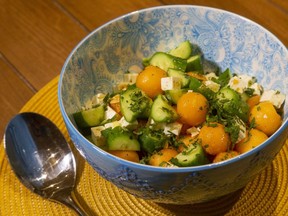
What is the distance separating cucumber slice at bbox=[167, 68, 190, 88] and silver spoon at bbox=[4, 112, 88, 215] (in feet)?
0.84

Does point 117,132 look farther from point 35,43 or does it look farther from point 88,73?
point 35,43

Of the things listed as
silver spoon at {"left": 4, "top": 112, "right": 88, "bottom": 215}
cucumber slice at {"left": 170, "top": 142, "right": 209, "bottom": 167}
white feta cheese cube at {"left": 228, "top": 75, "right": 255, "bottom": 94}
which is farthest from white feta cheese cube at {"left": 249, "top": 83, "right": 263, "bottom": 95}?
silver spoon at {"left": 4, "top": 112, "right": 88, "bottom": 215}

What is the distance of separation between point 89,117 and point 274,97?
34 centimetres

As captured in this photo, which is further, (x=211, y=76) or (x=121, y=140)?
(x=211, y=76)

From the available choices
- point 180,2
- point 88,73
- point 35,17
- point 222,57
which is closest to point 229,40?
point 222,57

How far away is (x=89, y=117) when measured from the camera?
0.86m

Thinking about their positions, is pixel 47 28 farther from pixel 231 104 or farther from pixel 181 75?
pixel 231 104

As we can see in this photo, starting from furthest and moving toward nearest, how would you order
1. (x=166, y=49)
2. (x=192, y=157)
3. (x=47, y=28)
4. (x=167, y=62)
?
(x=47, y=28), (x=166, y=49), (x=167, y=62), (x=192, y=157)

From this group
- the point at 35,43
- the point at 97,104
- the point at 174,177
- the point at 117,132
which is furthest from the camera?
the point at 35,43

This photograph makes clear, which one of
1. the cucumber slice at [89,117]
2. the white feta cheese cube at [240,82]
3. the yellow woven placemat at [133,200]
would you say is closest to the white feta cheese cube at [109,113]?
the cucumber slice at [89,117]

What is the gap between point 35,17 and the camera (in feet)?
4.45

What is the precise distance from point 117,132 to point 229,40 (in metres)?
0.34

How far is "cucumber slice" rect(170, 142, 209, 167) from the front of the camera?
0.69m

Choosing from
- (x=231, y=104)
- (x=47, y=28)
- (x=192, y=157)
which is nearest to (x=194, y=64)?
(x=231, y=104)
